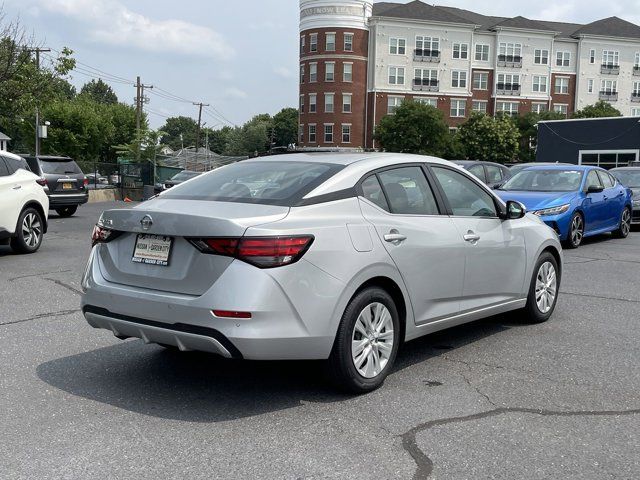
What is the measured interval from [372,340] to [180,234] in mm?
1420

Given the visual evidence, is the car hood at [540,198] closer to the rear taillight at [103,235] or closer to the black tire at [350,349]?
the black tire at [350,349]

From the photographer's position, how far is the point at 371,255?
15.0ft

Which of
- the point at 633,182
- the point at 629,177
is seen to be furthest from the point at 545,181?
the point at 629,177

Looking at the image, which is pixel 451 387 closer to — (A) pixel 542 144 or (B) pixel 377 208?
(B) pixel 377 208

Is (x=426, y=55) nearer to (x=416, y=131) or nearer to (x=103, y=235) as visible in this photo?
(x=416, y=131)

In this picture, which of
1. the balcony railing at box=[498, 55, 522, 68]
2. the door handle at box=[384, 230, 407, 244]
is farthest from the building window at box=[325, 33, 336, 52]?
the door handle at box=[384, 230, 407, 244]

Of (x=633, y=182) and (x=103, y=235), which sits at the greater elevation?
(x=633, y=182)

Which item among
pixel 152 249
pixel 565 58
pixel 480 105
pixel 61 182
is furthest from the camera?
pixel 565 58

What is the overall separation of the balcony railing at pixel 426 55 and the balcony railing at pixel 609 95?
67.6ft

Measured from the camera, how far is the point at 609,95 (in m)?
84.2

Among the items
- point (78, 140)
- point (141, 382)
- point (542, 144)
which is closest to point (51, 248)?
point (141, 382)

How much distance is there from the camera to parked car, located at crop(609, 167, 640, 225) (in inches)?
672

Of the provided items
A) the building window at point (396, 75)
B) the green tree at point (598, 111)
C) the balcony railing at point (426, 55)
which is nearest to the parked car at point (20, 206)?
the building window at point (396, 75)

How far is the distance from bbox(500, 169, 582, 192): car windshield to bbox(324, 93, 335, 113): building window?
66.1 meters
